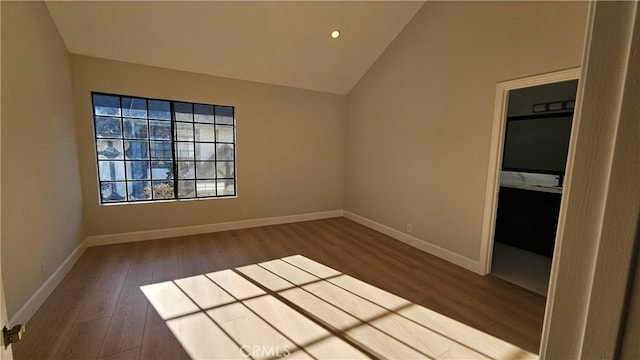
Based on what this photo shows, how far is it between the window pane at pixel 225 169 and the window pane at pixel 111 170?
1337mm

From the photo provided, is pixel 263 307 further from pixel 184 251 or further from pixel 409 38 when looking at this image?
pixel 409 38

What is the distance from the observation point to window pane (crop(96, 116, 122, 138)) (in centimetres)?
359

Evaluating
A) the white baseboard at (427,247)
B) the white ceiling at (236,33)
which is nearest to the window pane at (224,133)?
the white ceiling at (236,33)

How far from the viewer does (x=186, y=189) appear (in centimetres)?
421

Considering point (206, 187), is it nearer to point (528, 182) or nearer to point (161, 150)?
point (161, 150)

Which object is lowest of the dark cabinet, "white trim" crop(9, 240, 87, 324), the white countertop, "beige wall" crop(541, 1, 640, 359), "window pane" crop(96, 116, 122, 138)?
"white trim" crop(9, 240, 87, 324)

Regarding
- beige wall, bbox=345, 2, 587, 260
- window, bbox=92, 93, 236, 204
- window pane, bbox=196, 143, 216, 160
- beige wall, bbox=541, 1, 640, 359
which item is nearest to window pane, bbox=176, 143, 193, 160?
window, bbox=92, 93, 236, 204

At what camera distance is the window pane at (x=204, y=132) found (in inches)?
166

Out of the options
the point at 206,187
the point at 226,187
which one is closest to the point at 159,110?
the point at 206,187

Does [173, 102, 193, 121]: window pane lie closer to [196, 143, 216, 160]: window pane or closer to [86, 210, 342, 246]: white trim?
[196, 143, 216, 160]: window pane

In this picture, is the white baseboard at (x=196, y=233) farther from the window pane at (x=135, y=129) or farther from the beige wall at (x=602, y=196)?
the beige wall at (x=602, y=196)

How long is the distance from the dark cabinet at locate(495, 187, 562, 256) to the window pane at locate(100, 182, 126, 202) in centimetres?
572

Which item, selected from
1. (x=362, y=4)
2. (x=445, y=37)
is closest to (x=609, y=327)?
(x=445, y=37)

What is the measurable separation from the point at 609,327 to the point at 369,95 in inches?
180
